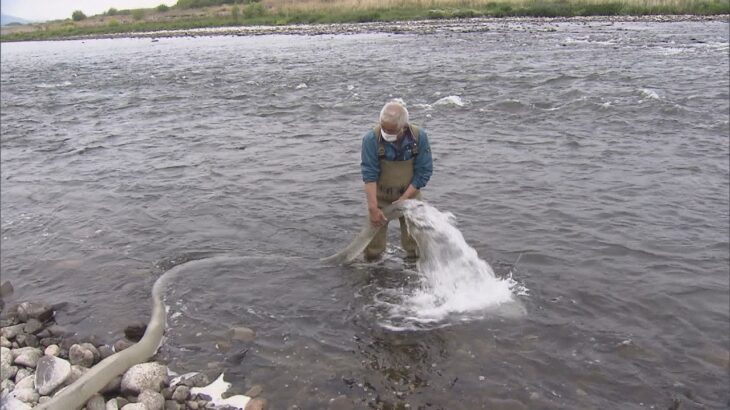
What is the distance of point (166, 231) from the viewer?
32.5ft

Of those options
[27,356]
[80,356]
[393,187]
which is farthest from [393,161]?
[27,356]

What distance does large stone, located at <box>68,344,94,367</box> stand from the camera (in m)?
6.13

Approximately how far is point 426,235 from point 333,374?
2.45 m

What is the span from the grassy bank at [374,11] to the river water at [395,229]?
34205 mm

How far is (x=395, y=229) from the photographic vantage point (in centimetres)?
948

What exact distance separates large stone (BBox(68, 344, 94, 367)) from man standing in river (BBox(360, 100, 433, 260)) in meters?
3.62

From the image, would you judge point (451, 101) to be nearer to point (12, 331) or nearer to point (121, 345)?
point (121, 345)

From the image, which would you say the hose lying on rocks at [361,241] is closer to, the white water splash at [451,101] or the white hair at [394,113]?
the white hair at [394,113]

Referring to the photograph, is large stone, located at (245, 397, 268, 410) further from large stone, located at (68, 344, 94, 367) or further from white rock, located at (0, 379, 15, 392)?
white rock, located at (0, 379, 15, 392)

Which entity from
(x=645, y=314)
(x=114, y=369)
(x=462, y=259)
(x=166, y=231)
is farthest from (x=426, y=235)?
(x=166, y=231)

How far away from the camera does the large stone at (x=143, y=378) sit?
18.5ft

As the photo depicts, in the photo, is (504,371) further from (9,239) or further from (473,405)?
(9,239)

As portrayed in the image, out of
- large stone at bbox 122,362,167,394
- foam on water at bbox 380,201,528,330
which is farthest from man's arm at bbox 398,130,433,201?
large stone at bbox 122,362,167,394

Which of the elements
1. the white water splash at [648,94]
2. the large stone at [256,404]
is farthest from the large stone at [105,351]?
the white water splash at [648,94]
